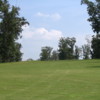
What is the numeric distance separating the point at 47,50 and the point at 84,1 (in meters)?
99.3

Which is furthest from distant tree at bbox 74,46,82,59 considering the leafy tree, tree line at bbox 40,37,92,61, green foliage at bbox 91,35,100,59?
the leafy tree

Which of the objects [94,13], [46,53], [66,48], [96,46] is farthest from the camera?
[46,53]

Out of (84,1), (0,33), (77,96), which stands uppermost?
(84,1)

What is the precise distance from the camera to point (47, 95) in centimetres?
1408

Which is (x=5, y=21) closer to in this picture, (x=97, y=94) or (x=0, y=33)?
(x=0, y=33)

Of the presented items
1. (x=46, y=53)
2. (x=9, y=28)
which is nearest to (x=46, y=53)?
(x=46, y=53)

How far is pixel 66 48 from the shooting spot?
136000mm

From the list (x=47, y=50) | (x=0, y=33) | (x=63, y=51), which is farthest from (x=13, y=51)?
(x=47, y=50)

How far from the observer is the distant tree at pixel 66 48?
135m

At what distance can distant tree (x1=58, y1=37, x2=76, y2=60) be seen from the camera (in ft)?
442

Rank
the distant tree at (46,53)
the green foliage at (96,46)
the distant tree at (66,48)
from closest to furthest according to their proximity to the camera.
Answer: the green foliage at (96,46)
the distant tree at (66,48)
the distant tree at (46,53)

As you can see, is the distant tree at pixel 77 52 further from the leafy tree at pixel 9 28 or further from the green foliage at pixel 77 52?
the leafy tree at pixel 9 28

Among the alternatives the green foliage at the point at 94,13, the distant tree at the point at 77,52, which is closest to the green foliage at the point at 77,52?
the distant tree at the point at 77,52

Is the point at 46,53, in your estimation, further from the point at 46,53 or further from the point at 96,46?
the point at 96,46
